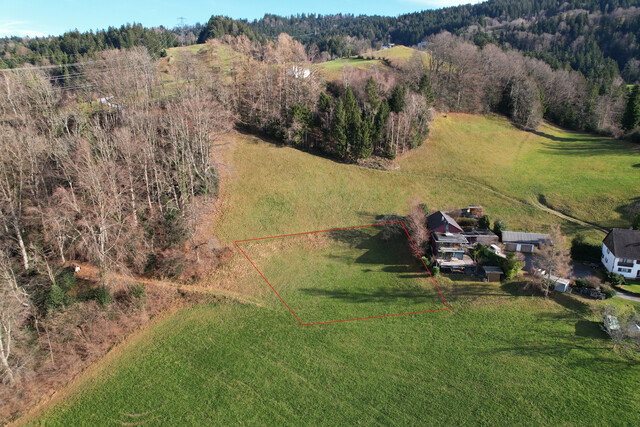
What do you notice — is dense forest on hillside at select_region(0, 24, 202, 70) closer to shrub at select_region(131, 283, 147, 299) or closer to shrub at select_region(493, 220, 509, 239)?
shrub at select_region(131, 283, 147, 299)

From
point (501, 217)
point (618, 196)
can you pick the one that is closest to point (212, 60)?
point (501, 217)

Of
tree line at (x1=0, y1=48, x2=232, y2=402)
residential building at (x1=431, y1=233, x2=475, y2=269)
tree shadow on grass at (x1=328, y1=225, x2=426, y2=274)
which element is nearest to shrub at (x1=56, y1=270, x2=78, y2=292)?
tree line at (x1=0, y1=48, x2=232, y2=402)

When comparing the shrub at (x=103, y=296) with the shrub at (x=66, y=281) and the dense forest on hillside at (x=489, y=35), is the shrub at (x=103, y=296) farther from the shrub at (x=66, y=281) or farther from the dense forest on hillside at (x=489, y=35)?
the dense forest on hillside at (x=489, y=35)

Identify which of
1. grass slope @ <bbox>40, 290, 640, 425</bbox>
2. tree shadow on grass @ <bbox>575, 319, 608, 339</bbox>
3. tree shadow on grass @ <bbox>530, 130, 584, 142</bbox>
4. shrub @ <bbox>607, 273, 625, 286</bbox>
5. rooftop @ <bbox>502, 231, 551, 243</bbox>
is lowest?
grass slope @ <bbox>40, 290, 640, 425</bbox>

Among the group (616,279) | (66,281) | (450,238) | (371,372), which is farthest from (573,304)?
(66,281)

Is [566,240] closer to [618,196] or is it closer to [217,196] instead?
[618,196]

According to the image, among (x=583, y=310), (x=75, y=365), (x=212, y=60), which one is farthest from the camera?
(x=212, y=60)

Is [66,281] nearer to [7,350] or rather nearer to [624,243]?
[7,350]

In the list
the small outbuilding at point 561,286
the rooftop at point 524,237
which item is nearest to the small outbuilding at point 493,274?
the small outbuilding at point 561,286
